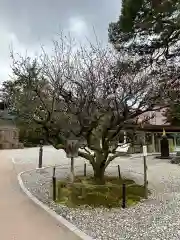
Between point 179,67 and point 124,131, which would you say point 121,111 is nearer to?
point 124,131

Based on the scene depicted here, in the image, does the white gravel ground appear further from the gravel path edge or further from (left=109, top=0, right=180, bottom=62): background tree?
(left=109, top=0, right=180, bottom=62): background tree

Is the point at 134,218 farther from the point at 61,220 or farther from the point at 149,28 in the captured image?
the point at 149,28

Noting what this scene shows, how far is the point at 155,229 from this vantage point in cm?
631

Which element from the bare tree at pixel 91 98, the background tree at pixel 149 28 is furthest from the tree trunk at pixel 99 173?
the background tree at pixel 149 28

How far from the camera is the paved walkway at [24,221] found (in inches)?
237

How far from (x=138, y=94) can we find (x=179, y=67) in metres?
2.49

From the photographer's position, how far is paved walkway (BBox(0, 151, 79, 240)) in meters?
6.02

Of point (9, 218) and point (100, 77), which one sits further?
point (100, 77)

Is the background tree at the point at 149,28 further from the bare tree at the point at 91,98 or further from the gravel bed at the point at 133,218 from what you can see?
the gravel bed at the point at 133,218

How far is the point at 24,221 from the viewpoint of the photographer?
7023 mm

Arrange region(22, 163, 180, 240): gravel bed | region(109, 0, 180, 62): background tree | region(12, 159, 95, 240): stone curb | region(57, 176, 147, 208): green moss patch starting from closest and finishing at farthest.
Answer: region(12, 159, 95, 240): stone curb
region(22, 163, 180, 240): gravel bed
region(57, 176, 147, 208): green moss patch
region(109, 0, 180, 62): background tree

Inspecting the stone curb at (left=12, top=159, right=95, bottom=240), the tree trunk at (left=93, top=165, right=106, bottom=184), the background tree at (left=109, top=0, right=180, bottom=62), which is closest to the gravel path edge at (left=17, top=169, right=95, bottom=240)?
the stone curb at (left=12, top=159, right=95, bottom=240)

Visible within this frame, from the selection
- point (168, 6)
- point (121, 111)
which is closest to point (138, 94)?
point (121, 111)

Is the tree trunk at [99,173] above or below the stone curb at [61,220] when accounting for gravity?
above
